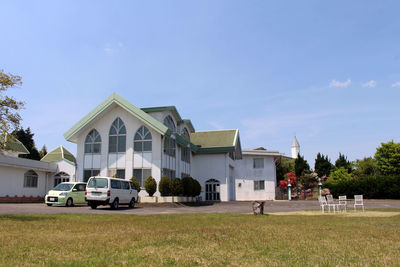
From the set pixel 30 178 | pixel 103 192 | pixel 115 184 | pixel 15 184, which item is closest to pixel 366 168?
pixel 115 184

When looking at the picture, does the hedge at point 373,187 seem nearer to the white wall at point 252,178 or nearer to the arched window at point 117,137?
the white wall at point 252,178

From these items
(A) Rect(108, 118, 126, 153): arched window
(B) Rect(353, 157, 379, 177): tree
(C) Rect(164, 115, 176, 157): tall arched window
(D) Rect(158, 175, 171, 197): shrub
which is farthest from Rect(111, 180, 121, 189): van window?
(B) Rect(353, 157, 379, 177): tree

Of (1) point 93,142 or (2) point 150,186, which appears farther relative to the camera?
(1) point 93,142

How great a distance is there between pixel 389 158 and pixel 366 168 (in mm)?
5143

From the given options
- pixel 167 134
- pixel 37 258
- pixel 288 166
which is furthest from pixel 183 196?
pixel 288 166

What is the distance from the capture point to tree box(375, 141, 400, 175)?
4081 cm

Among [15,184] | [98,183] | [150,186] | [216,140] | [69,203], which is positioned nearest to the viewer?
[98,183]

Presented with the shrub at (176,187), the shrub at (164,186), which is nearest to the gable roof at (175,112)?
the shrub at (164,186)

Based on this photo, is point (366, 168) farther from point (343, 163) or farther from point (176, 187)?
point (176, 187)

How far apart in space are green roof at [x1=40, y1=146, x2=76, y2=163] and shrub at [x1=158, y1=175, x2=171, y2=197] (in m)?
13.9

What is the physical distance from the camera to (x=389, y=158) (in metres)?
41.6

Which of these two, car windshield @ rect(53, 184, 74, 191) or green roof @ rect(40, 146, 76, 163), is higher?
green roof @ rect(40, 146, 76, 163)

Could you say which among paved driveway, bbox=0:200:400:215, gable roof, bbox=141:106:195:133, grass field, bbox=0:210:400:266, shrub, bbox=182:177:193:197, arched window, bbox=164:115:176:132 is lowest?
paved driveway, bbox=0:200:400:215

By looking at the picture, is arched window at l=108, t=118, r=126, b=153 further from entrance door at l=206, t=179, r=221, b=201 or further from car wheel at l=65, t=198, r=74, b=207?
entrance door at l=206, t=179, r=221, b=201
